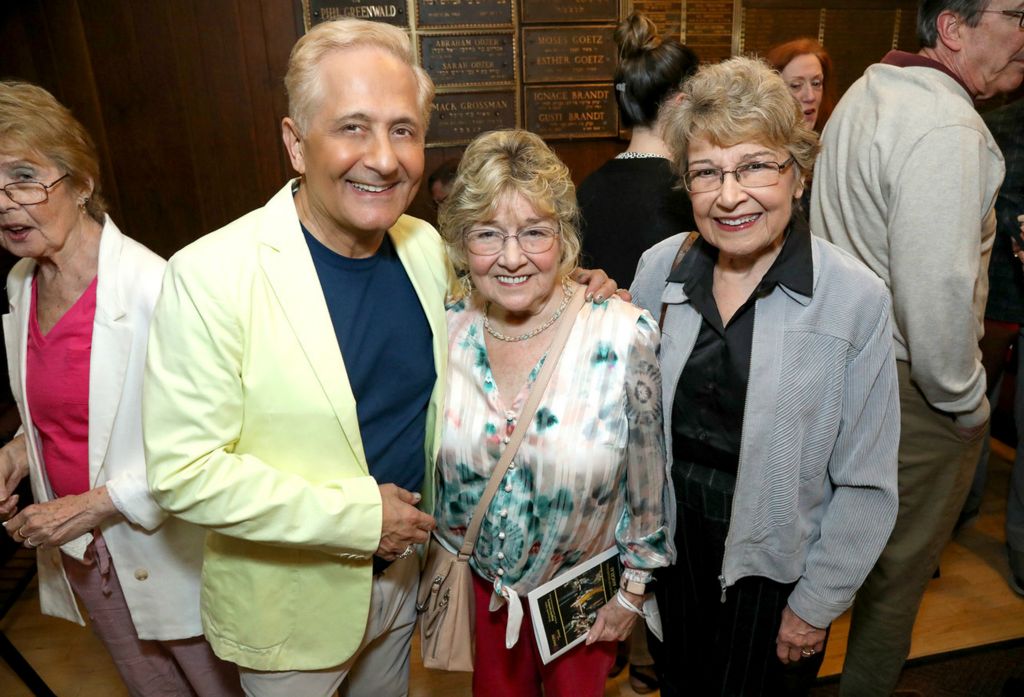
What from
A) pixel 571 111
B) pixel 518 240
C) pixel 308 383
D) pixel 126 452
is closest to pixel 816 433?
pixel 518 240

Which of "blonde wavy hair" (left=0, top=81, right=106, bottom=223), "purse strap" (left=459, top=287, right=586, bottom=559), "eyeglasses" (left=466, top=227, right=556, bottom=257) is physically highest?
"blonde wavy hair" (left=0, top=81, right=106, bottom=223)

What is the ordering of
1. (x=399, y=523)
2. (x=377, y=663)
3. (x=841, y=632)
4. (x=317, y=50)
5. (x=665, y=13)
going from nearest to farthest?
(x=317, y=50), (x=399, y=523), (x=377, y=663), (x=841, y=632), (x=665, y=13)

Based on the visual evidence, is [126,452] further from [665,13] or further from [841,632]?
[665,13]

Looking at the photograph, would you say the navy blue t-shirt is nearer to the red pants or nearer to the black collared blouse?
the red pants

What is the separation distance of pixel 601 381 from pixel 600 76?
10.0 ft

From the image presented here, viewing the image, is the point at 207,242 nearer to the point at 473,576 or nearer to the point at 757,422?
the point at 473,576

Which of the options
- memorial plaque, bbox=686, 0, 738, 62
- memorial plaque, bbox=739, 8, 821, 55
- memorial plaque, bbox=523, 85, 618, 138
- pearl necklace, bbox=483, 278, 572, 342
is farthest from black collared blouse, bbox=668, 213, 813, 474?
memorial plaque, bbox=739, 8, 821, 55

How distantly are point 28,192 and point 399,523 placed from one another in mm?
1191

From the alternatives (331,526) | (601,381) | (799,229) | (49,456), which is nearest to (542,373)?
(601,381)

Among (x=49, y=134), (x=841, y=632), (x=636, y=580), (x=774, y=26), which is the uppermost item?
(x=774, y=26)

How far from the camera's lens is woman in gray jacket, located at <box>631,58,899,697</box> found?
144cm

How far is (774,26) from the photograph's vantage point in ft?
13.5

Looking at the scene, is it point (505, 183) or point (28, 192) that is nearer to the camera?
point (505, 183)

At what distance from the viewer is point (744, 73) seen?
4.68 ft
